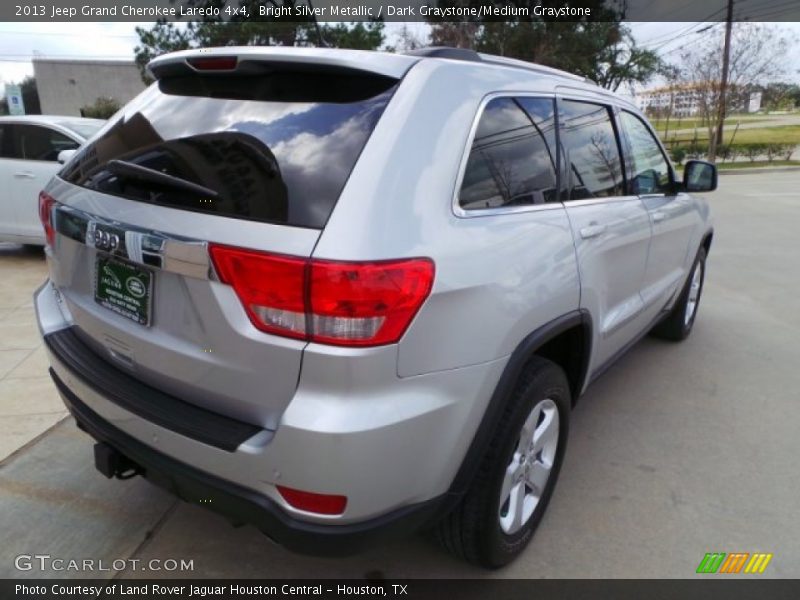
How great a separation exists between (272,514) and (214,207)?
88 centimetres

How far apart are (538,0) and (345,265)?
28.8 metres

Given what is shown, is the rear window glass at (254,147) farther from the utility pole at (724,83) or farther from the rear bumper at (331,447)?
the utility pole at (724,83)

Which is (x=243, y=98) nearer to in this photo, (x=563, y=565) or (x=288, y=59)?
(x=288, y=59)

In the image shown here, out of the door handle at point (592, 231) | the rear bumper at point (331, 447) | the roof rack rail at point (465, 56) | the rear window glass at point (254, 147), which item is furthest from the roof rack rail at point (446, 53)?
the rear bumper at point (331, 447)

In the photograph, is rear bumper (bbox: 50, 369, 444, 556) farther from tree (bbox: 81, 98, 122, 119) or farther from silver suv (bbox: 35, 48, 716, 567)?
tree (bbox: 81, 98, 122, 119)

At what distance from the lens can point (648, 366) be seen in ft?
14.3

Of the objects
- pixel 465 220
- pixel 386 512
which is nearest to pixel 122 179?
pixel 465 220

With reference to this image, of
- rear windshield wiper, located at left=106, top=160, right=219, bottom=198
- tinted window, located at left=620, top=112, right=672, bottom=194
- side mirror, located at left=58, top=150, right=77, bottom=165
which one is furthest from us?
side mirror, located at left=58, top=150, right=77, bottom=165

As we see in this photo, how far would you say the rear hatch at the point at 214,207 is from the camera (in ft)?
5.52

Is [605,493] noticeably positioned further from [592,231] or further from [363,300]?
[363,300]

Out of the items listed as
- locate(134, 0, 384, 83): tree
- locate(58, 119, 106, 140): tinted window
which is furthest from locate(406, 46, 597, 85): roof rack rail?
locate(134, 0, 384, 83): tree

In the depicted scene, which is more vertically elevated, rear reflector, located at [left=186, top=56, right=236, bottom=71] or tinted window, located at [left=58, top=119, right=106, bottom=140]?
rear reflector, located at [left=186, top=56, right=236, bottom=71]

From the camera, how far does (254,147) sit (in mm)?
1860

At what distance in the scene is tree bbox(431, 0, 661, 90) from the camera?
27031 mm
